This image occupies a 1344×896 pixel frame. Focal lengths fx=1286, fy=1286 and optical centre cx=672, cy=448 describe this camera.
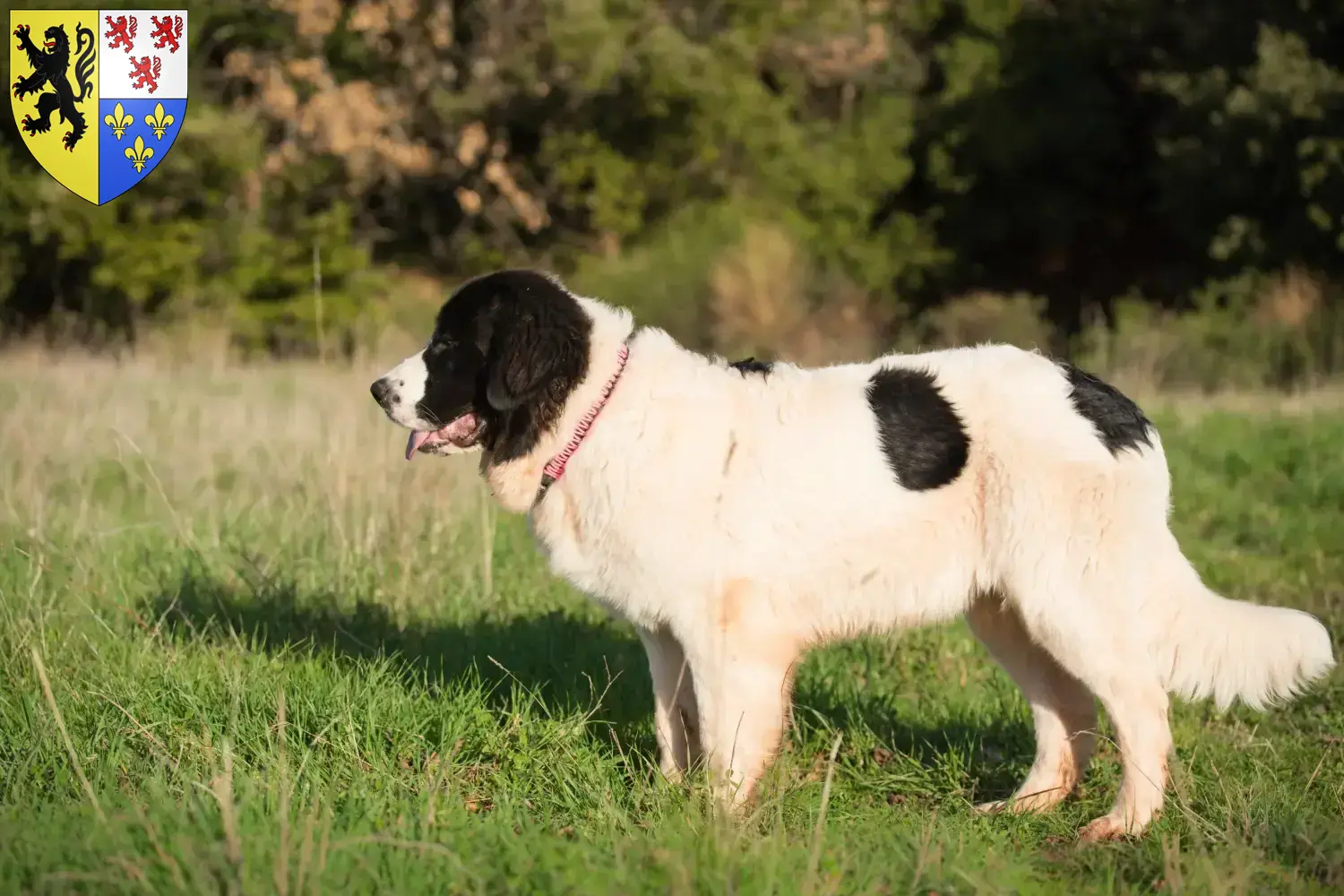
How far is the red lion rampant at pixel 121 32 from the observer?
8.40 meters

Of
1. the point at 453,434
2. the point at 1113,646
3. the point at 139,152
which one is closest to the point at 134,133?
the point at 139,152

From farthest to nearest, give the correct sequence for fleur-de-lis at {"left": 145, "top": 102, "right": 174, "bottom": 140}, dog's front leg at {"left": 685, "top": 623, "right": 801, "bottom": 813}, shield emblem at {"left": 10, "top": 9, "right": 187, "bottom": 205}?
fleur-de-lis at {"left": 145, "top": 102, "right": 174, "bottom": 140} < shield emblem at {"left": 10, "top": 9, "right": 187, "bottom": 205} < dog's front leg at {"left": 685, "top": 623, "right": 801, "bottom": 813}

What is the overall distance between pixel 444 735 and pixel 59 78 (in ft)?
21.6

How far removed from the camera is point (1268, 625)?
4152 millimetres

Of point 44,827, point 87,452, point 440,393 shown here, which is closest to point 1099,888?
point 440,393

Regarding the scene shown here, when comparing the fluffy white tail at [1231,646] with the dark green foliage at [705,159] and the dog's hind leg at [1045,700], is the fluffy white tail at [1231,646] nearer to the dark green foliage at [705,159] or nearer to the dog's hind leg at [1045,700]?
the dog's hind leg at [1045,700]

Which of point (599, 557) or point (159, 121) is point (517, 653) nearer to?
point (599, 557)

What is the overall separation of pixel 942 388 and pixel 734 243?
18122mm

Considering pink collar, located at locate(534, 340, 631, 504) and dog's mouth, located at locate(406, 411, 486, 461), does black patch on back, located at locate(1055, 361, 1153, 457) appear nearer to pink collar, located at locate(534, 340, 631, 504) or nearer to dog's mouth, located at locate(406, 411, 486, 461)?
pink collar, located at locate(534, 340, 631, 504)

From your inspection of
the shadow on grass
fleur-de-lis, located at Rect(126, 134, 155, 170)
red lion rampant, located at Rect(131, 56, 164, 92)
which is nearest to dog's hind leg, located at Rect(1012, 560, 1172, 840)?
the shadow on grass

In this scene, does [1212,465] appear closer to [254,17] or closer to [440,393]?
[440,393]

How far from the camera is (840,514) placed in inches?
164

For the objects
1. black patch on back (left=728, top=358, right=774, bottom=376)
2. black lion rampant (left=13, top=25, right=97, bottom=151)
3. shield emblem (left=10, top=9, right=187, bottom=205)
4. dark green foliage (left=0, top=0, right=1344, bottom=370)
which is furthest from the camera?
dark green foliage (left=0, top=0, right=1344, bottom=370)

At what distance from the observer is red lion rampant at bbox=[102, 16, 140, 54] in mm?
8398
